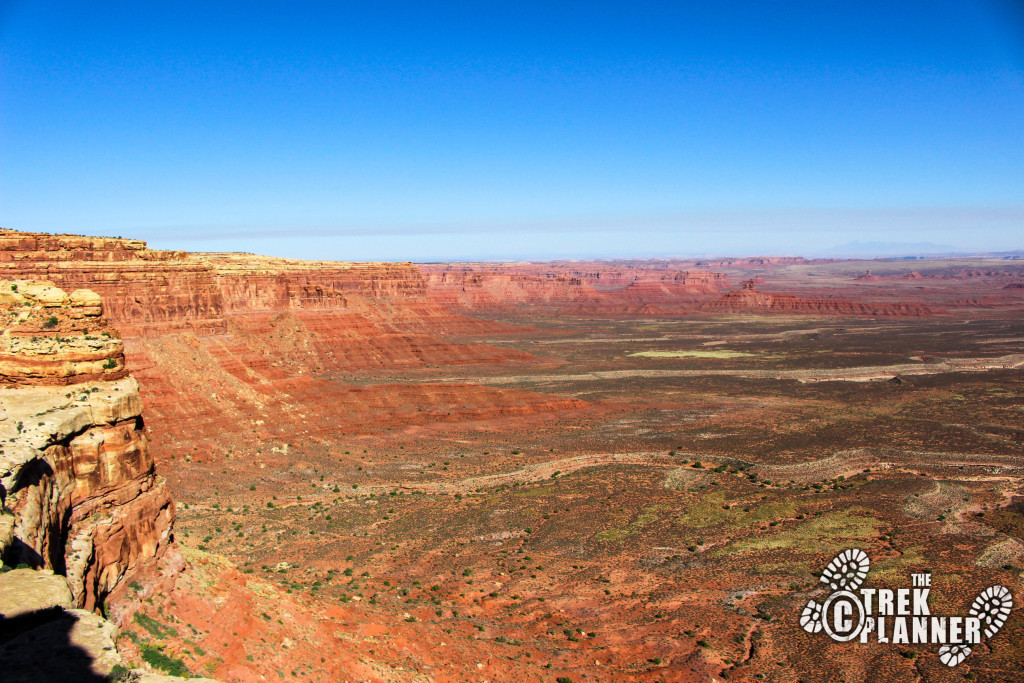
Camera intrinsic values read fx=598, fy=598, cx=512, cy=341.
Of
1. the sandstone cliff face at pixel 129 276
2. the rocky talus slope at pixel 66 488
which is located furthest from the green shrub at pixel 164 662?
the sandstone cliff face at pixel 129 276

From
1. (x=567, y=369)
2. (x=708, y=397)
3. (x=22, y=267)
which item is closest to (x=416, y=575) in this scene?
(x=22, y=267)

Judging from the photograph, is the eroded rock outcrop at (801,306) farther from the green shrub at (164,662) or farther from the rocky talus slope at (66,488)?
the green shrub at (164,662)

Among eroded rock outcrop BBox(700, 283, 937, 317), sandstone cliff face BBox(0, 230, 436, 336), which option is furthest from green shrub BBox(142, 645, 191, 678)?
eroded rock outcrop BBox(700, 283, 937, 317)

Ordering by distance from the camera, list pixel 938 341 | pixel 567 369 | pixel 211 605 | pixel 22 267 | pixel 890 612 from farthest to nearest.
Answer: pixel 938 341, pixel 567 369, pixel 22 267, pixel 890 612, pixel 211 605

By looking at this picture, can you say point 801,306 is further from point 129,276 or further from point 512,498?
point 129,276

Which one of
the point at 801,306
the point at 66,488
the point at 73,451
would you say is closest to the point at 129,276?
the point at 73,451

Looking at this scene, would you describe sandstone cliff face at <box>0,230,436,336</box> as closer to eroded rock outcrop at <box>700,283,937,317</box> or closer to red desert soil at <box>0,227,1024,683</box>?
red desert soil at <box>0,227,1024,683</box>

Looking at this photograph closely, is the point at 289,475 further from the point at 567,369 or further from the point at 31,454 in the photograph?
the point at 567,369
